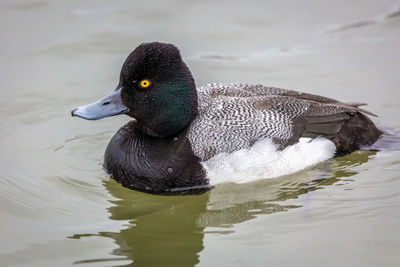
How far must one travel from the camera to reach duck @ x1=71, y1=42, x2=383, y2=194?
6887mm

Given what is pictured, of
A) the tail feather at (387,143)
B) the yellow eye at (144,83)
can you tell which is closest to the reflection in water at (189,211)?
the tail feather at (387,143)

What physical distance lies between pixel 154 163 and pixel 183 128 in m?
0.48

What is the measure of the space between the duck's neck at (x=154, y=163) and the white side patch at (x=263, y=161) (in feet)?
0.55

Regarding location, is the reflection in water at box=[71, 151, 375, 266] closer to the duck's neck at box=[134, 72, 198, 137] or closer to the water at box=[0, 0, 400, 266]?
the water at box=[0, 0, 400, 266]

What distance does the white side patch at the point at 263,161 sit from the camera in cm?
695

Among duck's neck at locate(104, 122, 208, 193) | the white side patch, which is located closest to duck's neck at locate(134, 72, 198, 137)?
duck's neck at locate(104, 122, 208, 193)

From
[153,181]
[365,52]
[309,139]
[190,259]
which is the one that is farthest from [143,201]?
[365,52]

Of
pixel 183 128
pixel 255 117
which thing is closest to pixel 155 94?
pixel 183 128

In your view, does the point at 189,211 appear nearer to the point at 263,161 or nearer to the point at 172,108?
the point at 263,161

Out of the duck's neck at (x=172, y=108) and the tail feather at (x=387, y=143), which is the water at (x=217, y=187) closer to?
the tail feather at (x=387, y=143)

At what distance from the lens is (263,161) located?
706cm

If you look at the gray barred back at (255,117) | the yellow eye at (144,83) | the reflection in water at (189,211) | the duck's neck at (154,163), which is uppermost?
the yellow eye at (144,83)

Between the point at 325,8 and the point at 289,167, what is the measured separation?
506 centimetres

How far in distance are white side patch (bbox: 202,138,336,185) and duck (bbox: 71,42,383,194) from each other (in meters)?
0.01
